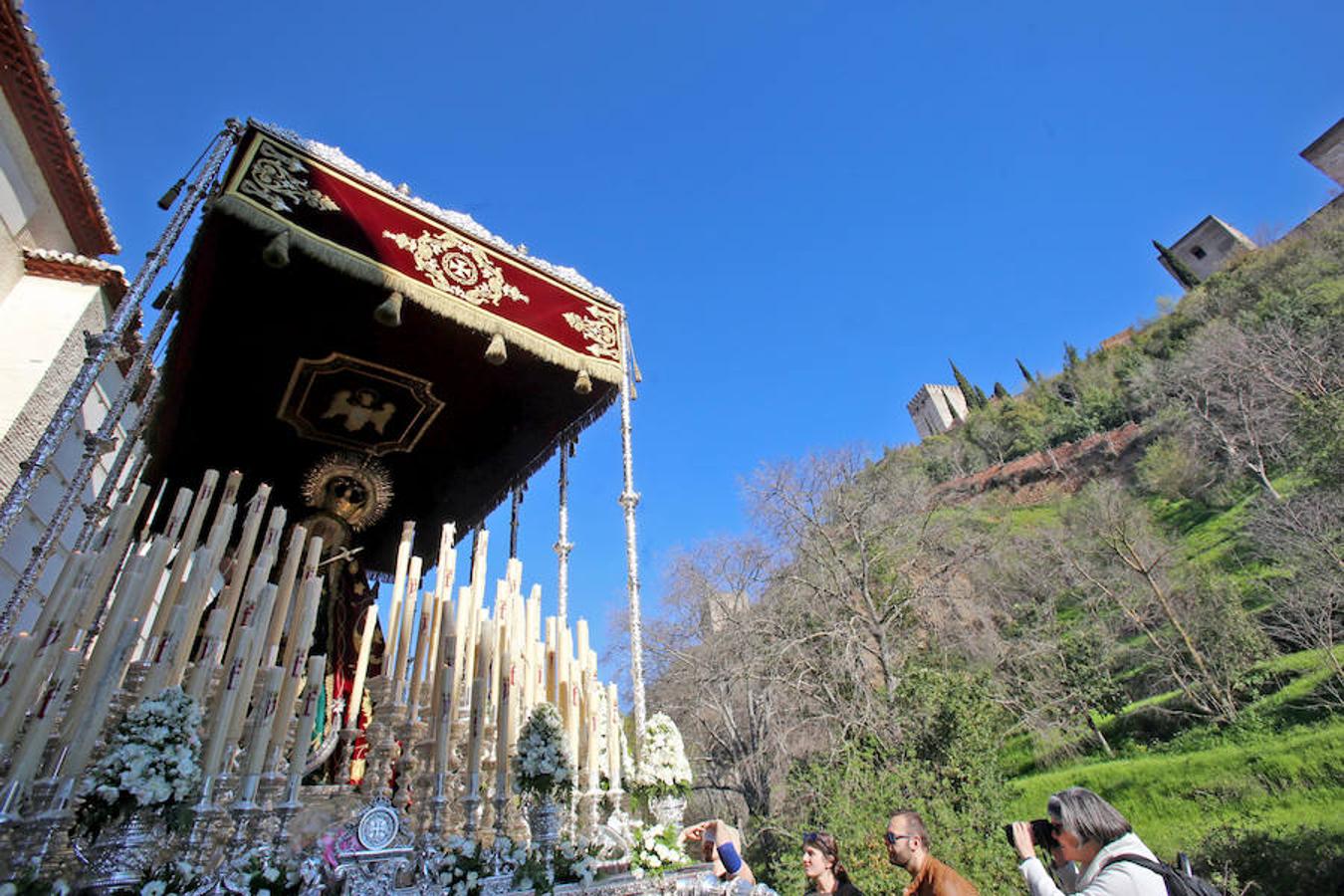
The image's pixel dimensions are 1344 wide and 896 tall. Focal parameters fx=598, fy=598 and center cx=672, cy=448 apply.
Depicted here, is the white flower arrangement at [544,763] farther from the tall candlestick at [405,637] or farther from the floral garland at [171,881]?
the floral garland at [171,881]

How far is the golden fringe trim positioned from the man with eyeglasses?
526 centimetres

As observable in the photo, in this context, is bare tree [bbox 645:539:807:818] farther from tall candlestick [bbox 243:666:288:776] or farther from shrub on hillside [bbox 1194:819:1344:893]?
tall candlestick [bbox 243:666:288:776]

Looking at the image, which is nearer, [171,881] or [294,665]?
[171,881]

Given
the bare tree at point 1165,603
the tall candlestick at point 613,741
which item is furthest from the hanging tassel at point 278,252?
the bare tree at point 1165,603

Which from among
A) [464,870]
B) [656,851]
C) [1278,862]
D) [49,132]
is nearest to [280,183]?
[464,870]

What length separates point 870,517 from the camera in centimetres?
1562

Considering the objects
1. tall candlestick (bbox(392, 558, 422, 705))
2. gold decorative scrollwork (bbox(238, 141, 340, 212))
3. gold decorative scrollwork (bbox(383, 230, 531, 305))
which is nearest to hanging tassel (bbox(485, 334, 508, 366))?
gold decorative scrollwork (bbox(383, 230, 531, 305))

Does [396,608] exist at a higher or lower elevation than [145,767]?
higher

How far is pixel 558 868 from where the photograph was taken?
3592 millimetres

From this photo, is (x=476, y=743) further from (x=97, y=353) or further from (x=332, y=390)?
(x=332, y=390)

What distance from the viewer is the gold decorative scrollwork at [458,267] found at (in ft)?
20.0

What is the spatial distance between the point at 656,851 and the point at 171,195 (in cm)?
647

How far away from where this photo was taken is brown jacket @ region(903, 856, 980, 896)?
8.13 feet

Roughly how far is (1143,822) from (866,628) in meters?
6.64
